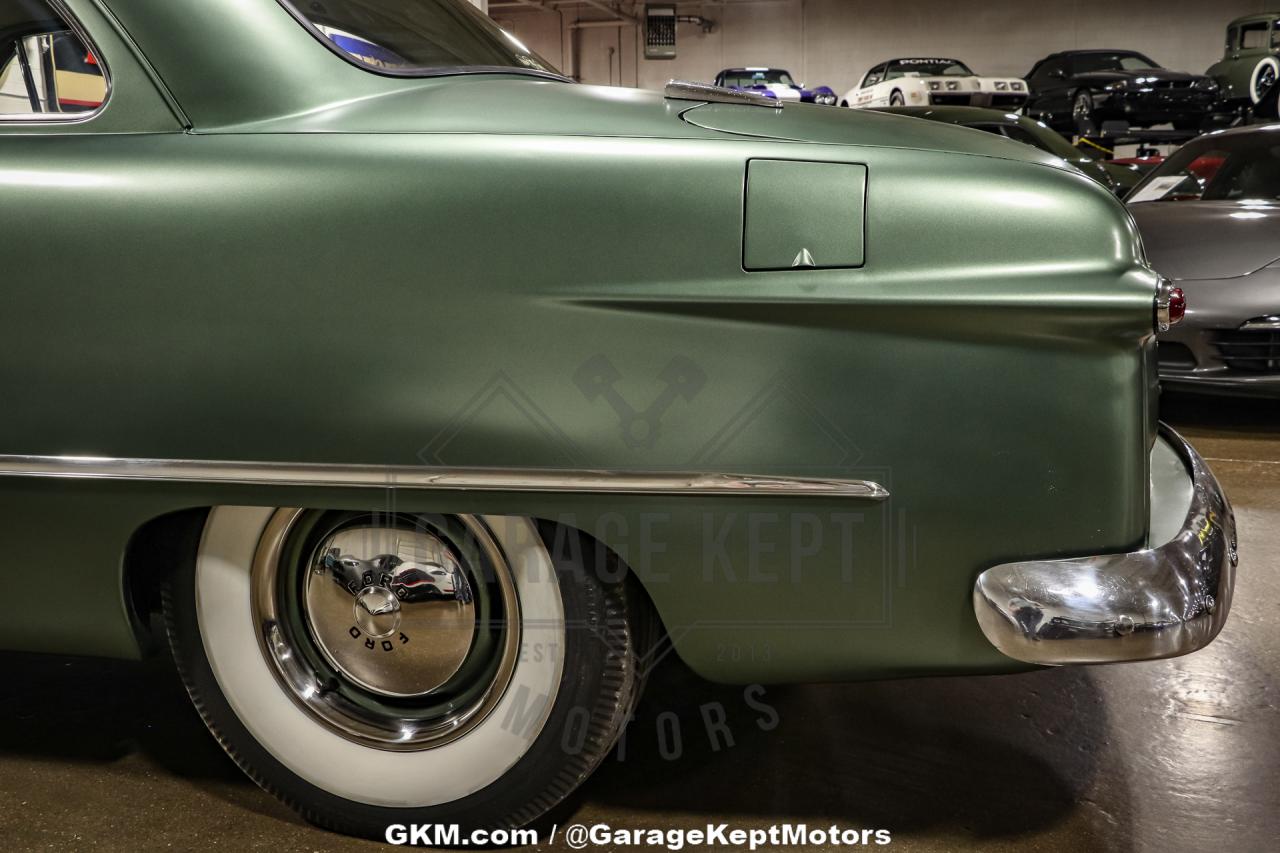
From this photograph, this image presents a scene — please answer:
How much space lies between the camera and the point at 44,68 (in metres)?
1.64

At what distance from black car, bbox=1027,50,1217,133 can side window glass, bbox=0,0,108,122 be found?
A: 14480 millimetres

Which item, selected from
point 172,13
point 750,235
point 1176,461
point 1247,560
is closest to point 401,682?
point 750,235

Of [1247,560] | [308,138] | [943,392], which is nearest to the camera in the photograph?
[943,392]

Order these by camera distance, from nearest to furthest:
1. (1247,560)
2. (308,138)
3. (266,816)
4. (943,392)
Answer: (943,392)
(308,138)
(266,816)
(1247,560)

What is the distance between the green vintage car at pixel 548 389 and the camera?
129 cm

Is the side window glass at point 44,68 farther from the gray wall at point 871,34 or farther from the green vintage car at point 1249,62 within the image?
the gray wall at point 871,34

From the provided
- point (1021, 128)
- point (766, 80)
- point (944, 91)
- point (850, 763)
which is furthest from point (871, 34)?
point (850, 763)

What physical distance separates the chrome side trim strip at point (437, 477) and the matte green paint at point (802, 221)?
27 cm

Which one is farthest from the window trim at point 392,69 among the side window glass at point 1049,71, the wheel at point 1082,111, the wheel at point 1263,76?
the side window glass at point 1049,71

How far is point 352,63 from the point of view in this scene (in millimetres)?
1477

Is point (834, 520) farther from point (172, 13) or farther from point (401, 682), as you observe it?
point (172, 13)

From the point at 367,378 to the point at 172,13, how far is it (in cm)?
56

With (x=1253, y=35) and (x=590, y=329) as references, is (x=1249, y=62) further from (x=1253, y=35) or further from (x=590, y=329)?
(x=590, y=329)

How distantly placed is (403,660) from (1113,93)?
1482cm
